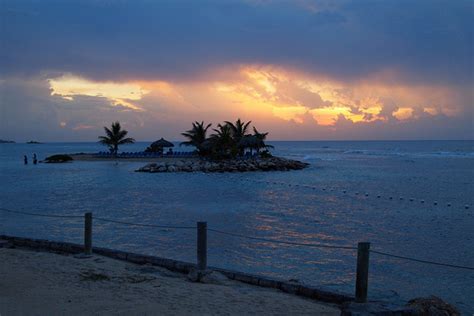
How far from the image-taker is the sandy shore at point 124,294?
612cm

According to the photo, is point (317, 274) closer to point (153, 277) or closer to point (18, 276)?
point (153, 277)

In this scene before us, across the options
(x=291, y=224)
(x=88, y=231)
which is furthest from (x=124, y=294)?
(x=291, y=224)

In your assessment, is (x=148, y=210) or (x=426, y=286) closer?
(x=426, y=286)

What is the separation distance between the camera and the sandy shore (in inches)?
241

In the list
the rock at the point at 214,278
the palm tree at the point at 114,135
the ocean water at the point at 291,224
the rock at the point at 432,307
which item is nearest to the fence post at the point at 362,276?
the ocean water at the point at 291,224

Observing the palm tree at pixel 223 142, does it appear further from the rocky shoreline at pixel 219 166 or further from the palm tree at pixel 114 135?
the palm tree at pixel 114 135

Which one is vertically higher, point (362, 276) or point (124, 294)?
point (362, 276)

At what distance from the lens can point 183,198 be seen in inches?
880

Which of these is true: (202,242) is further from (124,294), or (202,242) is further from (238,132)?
(238,132)

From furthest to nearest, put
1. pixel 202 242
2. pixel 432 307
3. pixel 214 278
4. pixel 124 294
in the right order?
pixel 202 242, pixel 214 278, pixel 124 294, pixel 432 307

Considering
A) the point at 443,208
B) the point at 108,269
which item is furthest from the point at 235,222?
the point at 443,208

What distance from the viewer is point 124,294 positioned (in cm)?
680

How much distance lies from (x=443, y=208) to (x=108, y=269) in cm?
1659

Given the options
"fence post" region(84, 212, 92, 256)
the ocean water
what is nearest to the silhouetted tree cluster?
the ocean water
